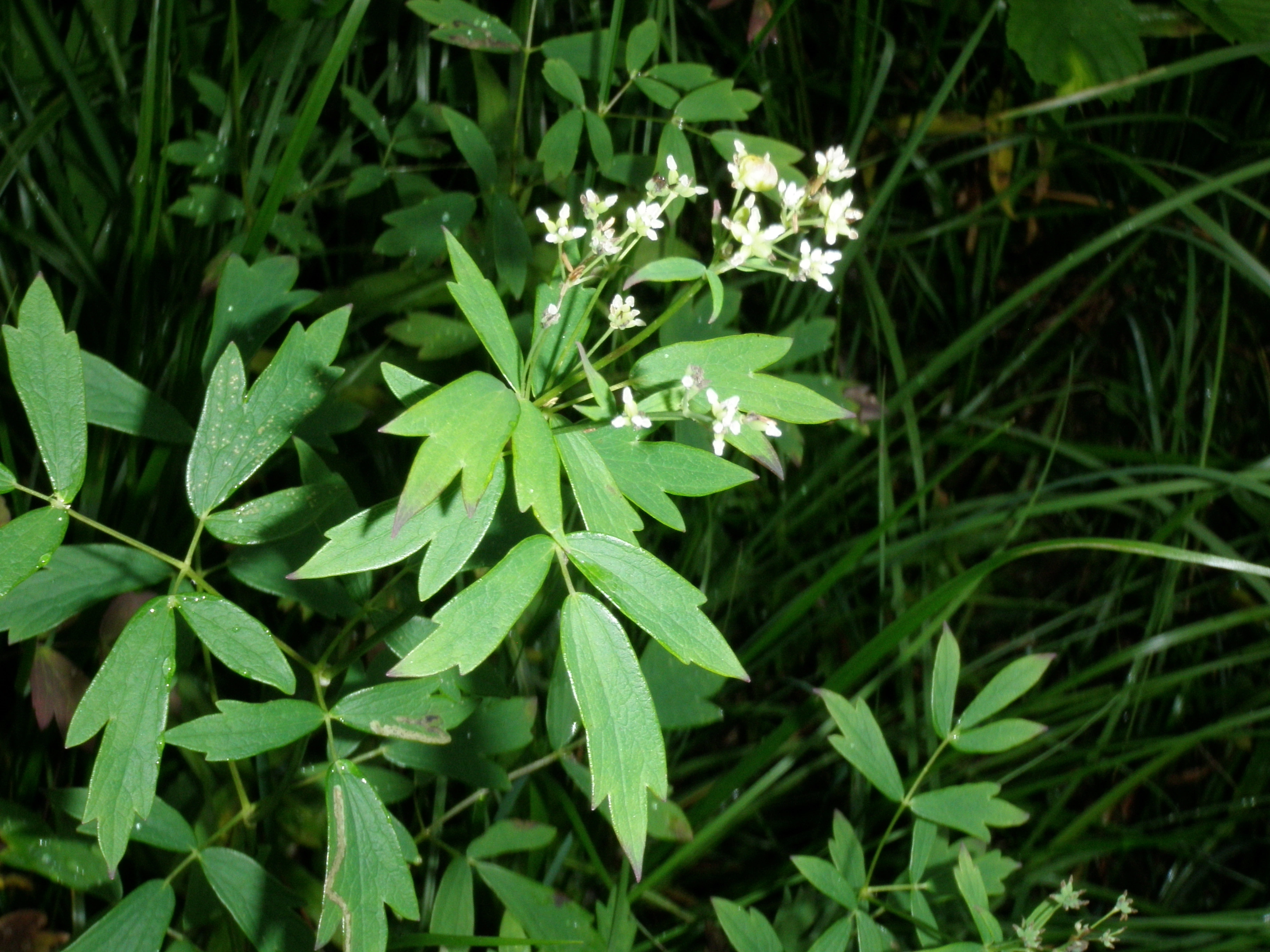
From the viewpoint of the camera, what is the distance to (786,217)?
2.70 feet

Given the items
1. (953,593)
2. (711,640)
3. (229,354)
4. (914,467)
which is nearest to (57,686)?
(229,354)

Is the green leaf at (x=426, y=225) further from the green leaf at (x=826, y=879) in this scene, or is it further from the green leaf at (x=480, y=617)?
the green leaf at (x=826, y=879)

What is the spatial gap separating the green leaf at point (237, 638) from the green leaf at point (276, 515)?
0.11m

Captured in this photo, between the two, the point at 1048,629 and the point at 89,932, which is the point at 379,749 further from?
the point at 1048,629

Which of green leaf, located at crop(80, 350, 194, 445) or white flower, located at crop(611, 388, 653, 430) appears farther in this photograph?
green leaf, located at crop(80, 350, 194, 445)

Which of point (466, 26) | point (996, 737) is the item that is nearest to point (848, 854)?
point (996, 737)

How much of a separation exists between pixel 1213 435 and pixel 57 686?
8.75ft

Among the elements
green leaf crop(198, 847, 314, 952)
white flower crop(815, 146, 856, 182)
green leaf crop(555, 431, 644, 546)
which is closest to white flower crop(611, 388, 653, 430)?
green leaf crop(555, 431, 644, 546)

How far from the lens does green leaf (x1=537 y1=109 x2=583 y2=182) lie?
4.80 feet

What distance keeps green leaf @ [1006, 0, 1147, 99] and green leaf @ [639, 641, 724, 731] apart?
1.40 meters

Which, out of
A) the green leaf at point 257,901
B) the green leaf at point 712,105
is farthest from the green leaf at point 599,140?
the green leaf at point 257,901

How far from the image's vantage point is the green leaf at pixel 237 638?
2.89 ft

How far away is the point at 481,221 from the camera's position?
1793mm

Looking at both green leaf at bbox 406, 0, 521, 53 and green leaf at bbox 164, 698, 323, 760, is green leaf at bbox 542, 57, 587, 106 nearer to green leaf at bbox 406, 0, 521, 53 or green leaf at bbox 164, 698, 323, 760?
green leaf at bbox 406, 0, 521, 53
